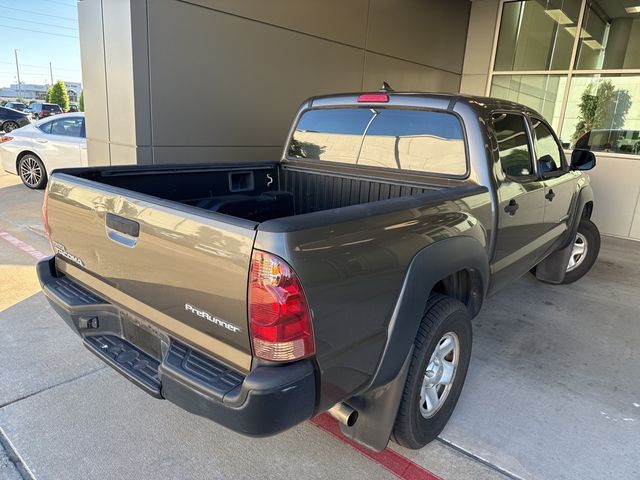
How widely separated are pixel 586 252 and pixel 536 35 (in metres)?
5.49

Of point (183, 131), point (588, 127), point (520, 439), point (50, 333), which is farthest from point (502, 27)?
point (50, 333)

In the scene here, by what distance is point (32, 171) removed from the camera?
8469 millimetres

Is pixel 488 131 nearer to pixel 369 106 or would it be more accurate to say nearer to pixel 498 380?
pixel 369 106

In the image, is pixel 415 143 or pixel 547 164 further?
pixel 547 164

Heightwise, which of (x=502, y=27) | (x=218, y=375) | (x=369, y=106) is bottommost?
(x=218, y=375)

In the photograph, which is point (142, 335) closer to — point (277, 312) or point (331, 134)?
point (277, 312)

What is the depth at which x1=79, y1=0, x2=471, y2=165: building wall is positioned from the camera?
15.9ft

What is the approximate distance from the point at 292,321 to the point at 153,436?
1.40 meters

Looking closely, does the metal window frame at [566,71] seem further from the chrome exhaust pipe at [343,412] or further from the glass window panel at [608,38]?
the chrome exhaust pipe at [343,412]

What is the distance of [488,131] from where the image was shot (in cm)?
291

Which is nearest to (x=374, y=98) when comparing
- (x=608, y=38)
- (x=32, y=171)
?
(x=608, y=38)

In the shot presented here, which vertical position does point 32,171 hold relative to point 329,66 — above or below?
below

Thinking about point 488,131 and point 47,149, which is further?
point 47,149

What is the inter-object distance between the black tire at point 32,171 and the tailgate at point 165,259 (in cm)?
699
